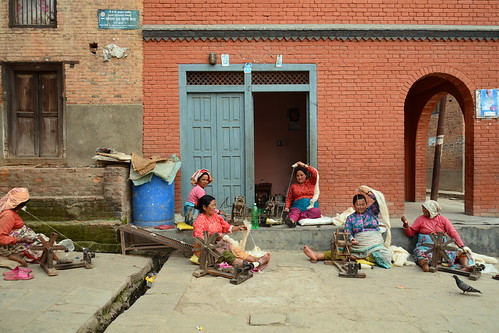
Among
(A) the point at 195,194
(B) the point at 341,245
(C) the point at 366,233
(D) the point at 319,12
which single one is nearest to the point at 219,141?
(A) the point at 195,194

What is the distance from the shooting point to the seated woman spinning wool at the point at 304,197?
8.10 metres

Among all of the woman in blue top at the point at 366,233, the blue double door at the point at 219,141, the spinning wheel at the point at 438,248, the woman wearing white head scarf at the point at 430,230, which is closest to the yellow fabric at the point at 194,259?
the blue double door at the point at 219,141

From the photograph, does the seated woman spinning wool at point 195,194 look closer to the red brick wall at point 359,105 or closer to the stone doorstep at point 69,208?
the stone doorstep at point 69,208

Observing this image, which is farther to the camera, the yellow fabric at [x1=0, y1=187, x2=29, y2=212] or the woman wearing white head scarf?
the woman wearing white head scarf

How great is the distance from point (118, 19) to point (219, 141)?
3.25 m

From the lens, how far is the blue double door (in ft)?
29.1

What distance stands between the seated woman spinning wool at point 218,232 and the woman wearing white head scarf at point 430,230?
2544 mm

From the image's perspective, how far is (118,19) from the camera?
866 cm

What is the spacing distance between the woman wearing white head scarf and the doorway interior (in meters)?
6.06

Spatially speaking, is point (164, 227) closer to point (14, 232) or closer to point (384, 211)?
point (14, 232)

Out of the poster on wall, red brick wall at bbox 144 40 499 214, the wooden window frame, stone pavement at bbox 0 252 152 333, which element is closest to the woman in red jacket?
stone pavement at bbox 0 252 152 333

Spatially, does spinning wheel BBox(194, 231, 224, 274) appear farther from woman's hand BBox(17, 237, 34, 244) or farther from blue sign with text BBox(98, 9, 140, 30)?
blue sign with text BBox(98, 9, 140, 30)

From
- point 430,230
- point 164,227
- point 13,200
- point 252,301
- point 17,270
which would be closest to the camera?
point 252,301

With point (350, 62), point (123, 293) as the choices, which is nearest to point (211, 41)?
point (350, 62)
